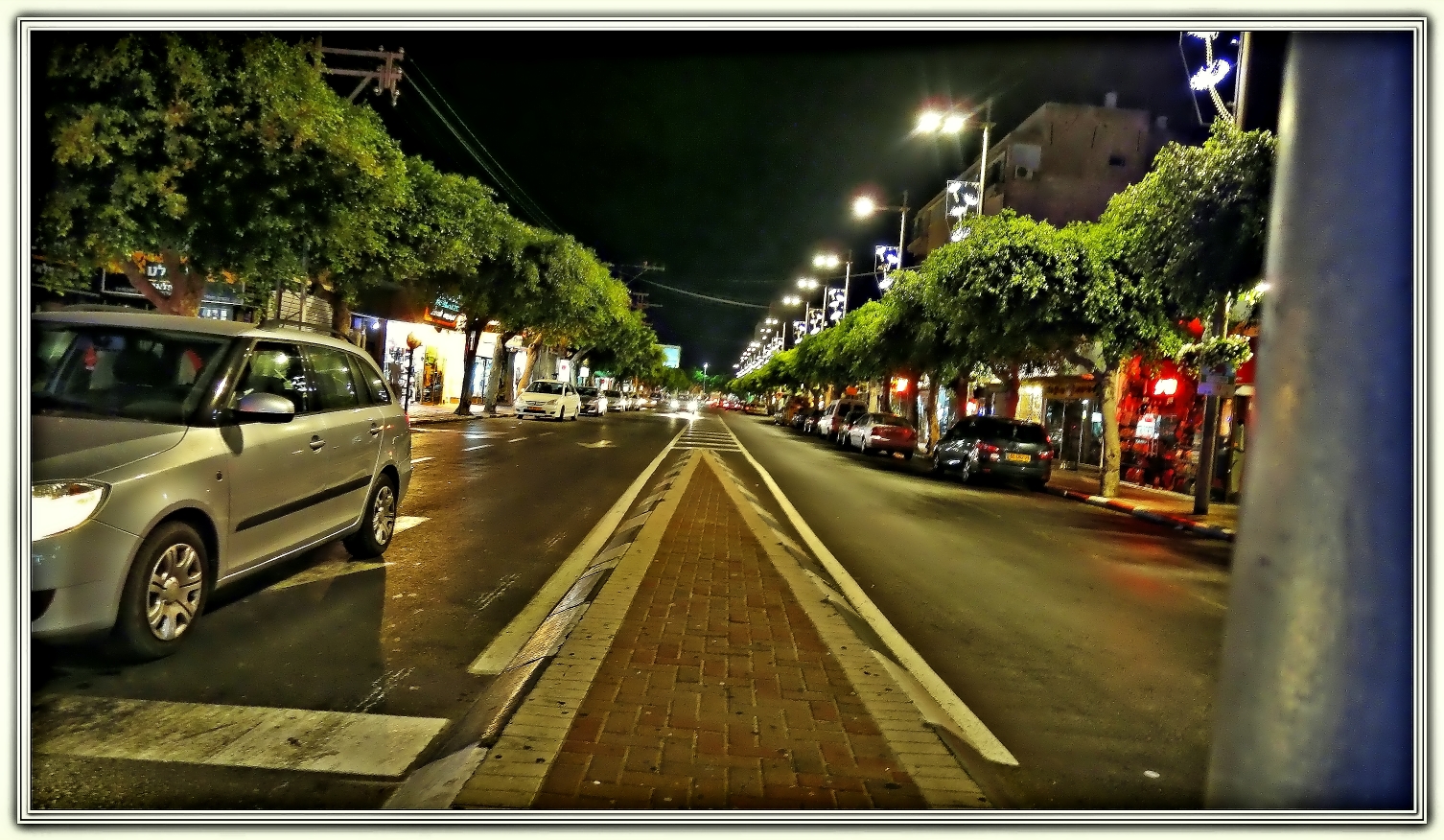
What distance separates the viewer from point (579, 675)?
4.43 m

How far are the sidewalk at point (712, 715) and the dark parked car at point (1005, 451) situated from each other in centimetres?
1551

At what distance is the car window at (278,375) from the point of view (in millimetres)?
5770

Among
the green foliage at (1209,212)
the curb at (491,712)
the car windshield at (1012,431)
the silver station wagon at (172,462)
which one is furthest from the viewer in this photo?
the car windshield at (1012,431)

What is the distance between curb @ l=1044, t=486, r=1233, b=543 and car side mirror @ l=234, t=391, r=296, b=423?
13.7 meters

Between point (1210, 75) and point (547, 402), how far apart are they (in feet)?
90.1

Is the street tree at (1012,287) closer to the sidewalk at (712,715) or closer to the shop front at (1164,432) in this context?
the shop front at (1164,432)

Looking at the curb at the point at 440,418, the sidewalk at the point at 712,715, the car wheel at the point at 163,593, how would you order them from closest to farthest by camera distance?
the sidewalk at the point at 712,715, the car wheel at the point at 163,593, the curb at the point at 440,418

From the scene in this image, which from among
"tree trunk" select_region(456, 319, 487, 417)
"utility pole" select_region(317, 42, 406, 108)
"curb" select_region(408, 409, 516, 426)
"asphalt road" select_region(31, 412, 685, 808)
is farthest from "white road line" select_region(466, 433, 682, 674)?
"tree trunk" select_region(456, 319, 487, 417)

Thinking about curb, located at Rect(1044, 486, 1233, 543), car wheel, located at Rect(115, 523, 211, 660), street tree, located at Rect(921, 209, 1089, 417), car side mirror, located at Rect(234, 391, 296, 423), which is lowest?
curb, located at Rect(1044, 486, 1233, 543)

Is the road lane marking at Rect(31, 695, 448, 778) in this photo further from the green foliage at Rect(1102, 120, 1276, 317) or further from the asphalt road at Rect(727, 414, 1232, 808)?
the green foliage at Rect(1102, 120, 1276, 317)

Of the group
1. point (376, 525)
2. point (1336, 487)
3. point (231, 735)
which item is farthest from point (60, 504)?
point (1336, 487)

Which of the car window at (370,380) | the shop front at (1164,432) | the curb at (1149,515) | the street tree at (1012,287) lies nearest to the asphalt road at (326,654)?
the car window at (370,380)

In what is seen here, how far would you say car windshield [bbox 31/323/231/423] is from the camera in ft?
17.0

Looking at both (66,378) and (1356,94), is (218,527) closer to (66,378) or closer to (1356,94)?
(66,378)
